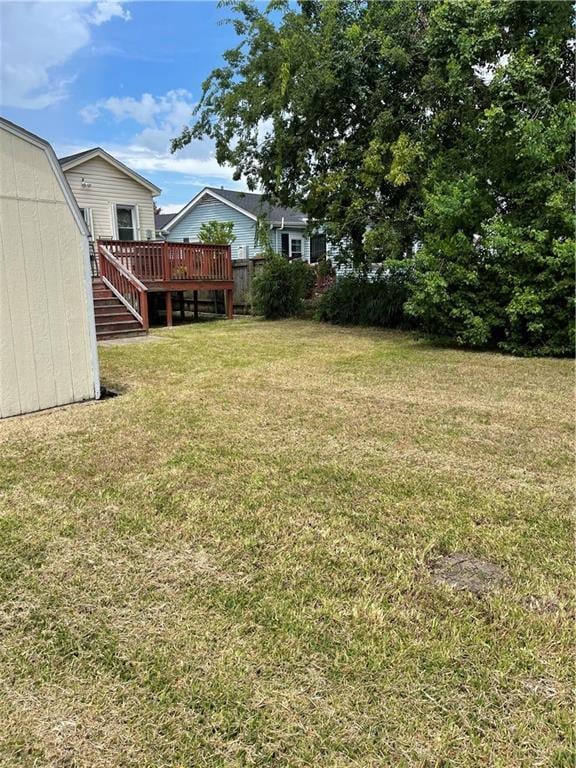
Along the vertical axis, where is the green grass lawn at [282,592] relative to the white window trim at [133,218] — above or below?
below

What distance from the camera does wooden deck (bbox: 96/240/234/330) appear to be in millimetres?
11059

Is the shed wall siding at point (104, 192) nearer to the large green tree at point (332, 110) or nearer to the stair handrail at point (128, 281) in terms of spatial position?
the large green tree at point (332, 110)

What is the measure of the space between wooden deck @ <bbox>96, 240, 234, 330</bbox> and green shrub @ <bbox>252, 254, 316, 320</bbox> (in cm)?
99

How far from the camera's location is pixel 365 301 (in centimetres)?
1185

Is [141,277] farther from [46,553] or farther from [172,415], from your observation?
[46,553]

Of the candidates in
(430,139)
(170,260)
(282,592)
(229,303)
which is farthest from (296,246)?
(282,592)

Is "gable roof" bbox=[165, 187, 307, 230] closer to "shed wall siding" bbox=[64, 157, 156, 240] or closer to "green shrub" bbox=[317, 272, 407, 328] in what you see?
"shed wall siding" bbox=[64, 157, 156, 240]

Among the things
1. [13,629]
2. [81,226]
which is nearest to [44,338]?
[81,226]

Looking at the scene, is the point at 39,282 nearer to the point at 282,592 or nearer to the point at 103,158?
the point at 282,592

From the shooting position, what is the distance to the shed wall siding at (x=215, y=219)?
23673mm

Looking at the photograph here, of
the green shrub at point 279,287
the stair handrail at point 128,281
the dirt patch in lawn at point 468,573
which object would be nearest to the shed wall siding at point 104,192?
the stair handrail at point 128,281

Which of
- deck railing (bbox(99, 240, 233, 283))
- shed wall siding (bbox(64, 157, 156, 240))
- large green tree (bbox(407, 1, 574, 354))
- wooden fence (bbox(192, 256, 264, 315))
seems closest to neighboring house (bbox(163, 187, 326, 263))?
shed wall siding (bbox(64, 157, 156, 240))

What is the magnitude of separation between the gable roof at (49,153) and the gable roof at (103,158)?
11.6 metres

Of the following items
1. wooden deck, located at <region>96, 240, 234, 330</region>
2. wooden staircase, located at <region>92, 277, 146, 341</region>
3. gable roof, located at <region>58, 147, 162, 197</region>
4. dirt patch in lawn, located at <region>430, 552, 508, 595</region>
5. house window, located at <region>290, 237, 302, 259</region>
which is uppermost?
gable roof, located at <region>58, 147, 162, 197</region>
